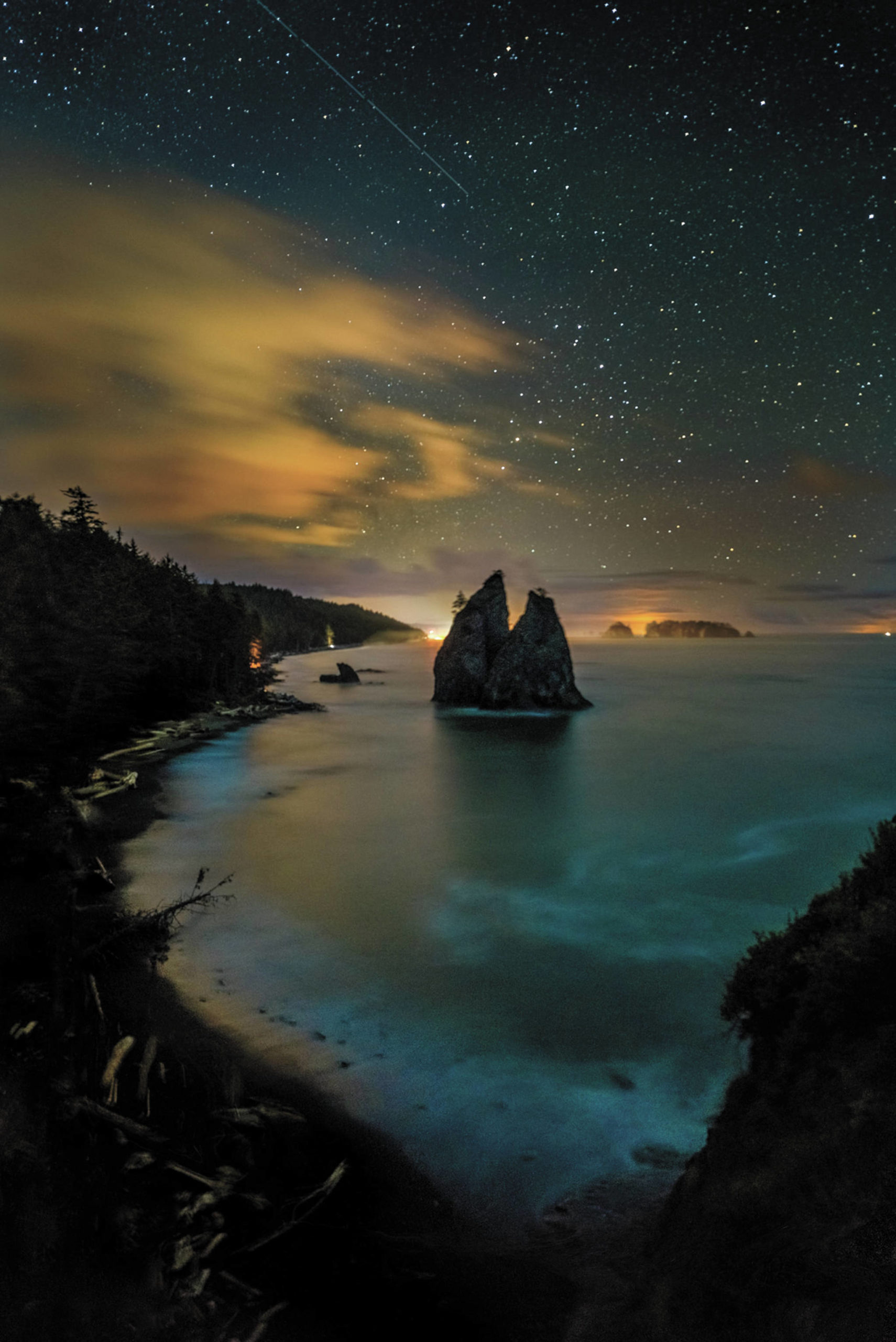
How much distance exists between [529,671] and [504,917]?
37183mm

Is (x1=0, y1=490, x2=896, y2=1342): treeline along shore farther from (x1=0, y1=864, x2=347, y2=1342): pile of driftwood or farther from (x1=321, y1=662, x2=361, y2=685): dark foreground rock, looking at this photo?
(x1=321, y1=662, x2=361, y2=685): dark foreground rock

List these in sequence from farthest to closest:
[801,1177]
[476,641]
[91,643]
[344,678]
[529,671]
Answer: [344,678] < [476,641] < [529,671] < [91,643] < [801,1177]

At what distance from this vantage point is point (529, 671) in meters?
51.2

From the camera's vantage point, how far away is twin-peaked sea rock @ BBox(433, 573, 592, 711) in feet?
165

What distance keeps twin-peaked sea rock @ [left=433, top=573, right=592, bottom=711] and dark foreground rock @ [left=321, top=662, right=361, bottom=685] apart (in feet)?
106

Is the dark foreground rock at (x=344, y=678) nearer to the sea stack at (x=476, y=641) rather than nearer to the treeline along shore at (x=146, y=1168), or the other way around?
the sea stack at (x=476, y=641)

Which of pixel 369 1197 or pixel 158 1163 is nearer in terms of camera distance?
pixel 158 1163

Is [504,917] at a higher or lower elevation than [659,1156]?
lower

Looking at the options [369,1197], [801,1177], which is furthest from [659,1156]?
[801,1177]

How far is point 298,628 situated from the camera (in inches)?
7618

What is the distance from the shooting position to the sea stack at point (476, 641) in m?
54.0

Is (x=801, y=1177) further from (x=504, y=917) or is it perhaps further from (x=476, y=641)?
(x=476, y=641)

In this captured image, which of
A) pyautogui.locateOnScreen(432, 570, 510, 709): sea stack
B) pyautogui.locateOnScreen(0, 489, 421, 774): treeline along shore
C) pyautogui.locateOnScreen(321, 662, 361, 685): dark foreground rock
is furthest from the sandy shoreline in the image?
pyautogui.locateOnScreen(321, 662, 361, 685): dark foreground rock

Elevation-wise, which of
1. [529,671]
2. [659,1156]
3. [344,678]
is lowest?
[659,1156]
